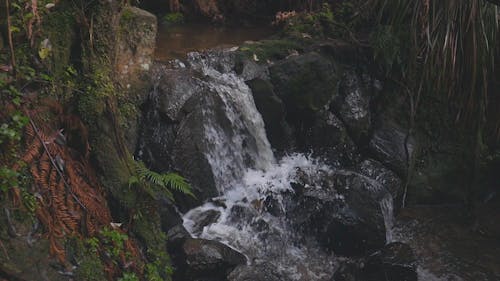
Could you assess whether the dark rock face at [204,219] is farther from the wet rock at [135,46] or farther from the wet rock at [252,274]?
the wet rock at [135,46]

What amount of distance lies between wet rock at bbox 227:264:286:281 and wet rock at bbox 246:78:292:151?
207cm

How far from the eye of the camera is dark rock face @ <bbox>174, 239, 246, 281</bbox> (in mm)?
3920

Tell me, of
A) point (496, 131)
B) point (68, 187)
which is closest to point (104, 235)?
point (68, 187)

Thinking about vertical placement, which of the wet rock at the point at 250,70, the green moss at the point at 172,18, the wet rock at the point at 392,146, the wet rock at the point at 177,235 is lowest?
the wet rock at the point at 177,235

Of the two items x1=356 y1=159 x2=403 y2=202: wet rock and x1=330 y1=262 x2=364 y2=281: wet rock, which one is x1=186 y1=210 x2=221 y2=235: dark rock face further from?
x1=356 y1=159 x2=403 y2=202: wet rock

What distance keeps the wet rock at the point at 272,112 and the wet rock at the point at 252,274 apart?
6.79 feet

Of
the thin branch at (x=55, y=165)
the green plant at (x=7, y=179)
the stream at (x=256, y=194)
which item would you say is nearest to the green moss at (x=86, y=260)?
the thin branch at (x=55, y=165)

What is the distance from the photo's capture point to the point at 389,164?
6.03 metres

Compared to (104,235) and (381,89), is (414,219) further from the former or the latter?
(104,235)

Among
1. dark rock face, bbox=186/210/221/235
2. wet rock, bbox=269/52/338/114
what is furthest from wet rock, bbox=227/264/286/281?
wet rock, bbox=269/52/338/114

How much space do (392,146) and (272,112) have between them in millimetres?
1576

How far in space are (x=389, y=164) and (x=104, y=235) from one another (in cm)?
390

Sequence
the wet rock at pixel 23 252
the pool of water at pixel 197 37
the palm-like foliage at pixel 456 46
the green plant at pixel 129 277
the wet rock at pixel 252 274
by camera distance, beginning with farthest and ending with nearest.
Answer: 1. the pool of water at pixel 197 37
2. the palm-like foliage at pixel 456 46
3. the wet rock at pixel 252 274
4. the green plant at pixel 129 277
5. the wet rock at pixel 23 252

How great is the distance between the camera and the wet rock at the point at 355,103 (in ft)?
20.2
